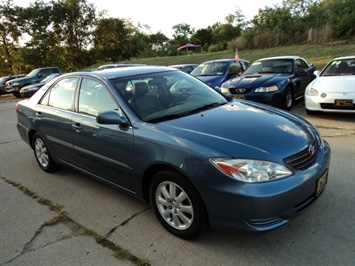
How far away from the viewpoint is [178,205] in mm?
2693

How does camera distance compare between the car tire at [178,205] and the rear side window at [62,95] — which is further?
the rear side window at [62,95]

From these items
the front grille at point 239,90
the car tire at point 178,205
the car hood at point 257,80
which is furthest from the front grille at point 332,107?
the car tire at point 178,205

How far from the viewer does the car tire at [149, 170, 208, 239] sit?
2535mm

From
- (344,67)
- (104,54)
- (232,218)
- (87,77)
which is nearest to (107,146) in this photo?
(87,77)

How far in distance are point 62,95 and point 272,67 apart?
20.8ft

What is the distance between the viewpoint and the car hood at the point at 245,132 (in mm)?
2447

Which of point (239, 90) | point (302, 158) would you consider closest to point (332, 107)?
point (239, 90)

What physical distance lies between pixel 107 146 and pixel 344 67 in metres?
6.21

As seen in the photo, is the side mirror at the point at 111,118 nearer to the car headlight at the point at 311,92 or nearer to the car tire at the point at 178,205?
the car tire at the point at 178,205

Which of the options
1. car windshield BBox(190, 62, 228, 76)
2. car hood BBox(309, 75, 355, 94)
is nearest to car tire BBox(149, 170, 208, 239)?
car hood BBox(309, 75, 355, 94)

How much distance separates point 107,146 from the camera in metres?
3.22

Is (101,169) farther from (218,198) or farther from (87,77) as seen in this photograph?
(218,198)

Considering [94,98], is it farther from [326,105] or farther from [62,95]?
[326,105]

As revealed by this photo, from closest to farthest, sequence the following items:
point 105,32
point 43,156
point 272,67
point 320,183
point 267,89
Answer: point 320,183
point 43,156
point 267,89
point 272,67
point 105,32
